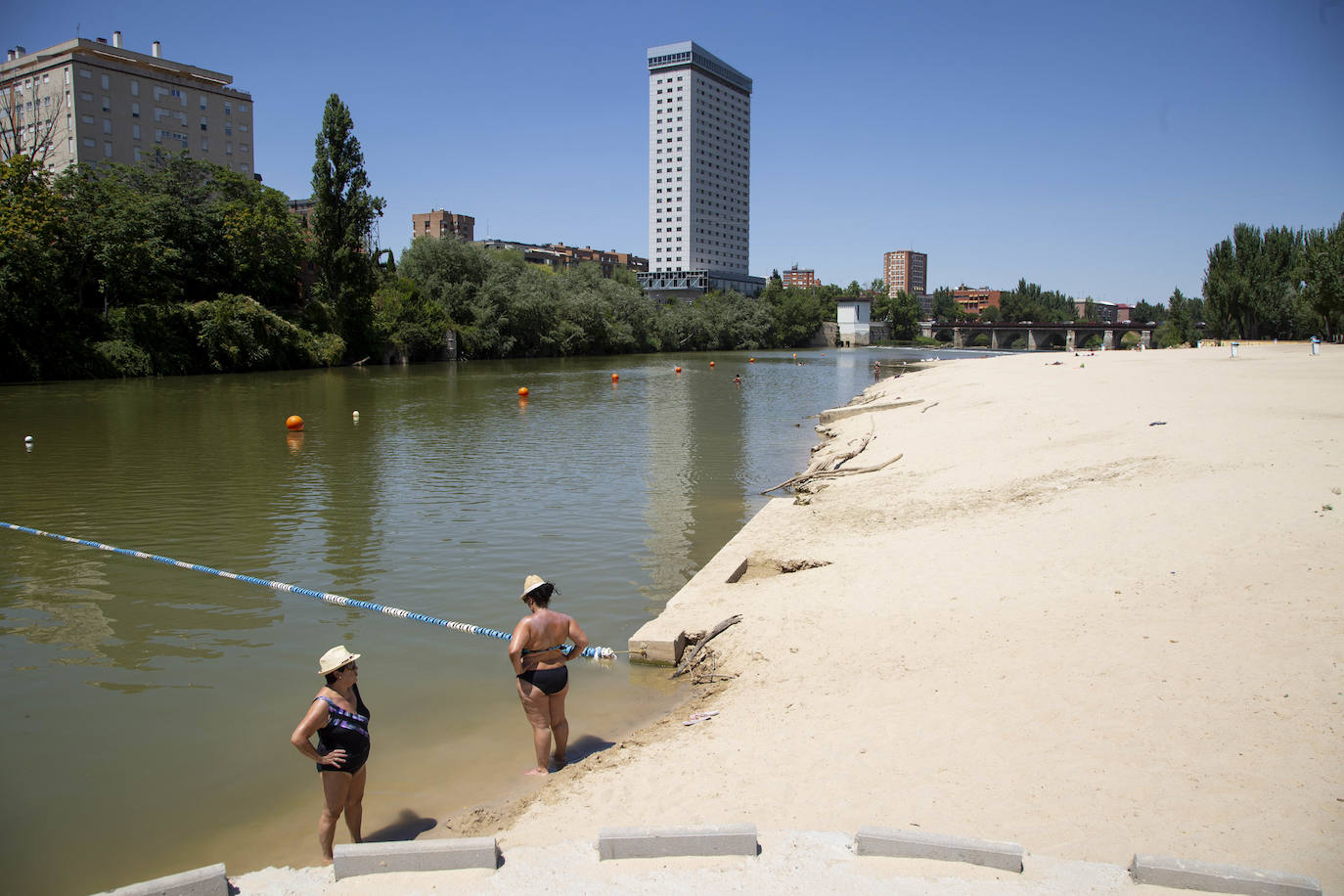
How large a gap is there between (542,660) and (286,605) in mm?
5957

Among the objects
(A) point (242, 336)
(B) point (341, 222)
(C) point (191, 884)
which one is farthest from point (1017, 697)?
(B) point (341, 222)

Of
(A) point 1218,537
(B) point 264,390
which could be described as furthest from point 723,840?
(B) point 264,390

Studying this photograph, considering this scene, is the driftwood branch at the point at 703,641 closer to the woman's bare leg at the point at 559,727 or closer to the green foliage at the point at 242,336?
the woman's bare leg at the point at 559,727

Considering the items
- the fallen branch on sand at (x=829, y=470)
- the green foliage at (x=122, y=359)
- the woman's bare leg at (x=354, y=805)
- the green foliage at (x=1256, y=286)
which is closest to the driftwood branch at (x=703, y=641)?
the woman's bare leg at (x=354, y=805)

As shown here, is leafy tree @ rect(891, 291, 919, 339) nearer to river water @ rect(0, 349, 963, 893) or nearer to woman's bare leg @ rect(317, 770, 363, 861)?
river water @ rect(0, 349, 963, 893)

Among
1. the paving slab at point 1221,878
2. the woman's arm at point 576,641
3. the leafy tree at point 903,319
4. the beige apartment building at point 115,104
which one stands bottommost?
the paving slab at point 1221,878

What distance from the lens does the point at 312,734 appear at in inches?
204

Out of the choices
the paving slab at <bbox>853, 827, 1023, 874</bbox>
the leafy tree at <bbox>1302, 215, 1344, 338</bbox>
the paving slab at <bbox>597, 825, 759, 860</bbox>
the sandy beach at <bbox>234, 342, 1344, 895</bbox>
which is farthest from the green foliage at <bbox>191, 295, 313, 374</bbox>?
the leafy tree at <bbox>1302, 215, 1344, 338</bbox>

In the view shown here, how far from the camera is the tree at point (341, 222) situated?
61.1 meters

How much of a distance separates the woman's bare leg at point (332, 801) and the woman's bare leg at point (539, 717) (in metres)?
1.50

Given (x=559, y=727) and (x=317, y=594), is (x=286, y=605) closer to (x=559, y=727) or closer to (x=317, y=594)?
(x=317, y=594)

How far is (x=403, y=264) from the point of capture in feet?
259

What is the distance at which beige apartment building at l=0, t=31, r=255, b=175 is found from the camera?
3337 inches

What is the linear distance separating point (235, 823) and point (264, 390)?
138 ft
